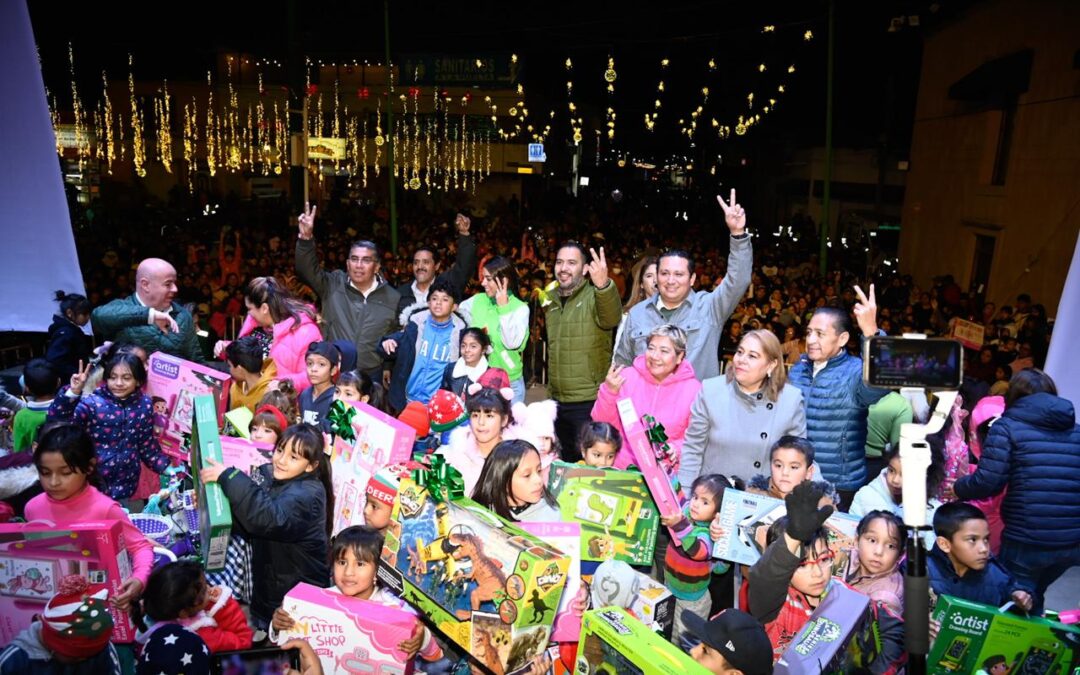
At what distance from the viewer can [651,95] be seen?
31.4 meters

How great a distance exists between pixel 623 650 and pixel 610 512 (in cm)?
114

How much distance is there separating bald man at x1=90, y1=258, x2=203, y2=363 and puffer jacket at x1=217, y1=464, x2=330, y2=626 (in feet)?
7.04

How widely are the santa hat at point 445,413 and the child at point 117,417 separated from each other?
182cm

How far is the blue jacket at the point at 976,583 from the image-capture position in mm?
3621

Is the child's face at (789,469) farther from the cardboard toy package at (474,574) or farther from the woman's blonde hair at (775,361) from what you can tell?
the cardboard toy package at (474,574)

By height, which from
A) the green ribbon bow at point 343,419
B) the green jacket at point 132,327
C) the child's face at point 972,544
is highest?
the green jacket at point 132,327

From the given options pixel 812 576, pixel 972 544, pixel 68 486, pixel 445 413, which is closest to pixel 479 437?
pixel 445 413

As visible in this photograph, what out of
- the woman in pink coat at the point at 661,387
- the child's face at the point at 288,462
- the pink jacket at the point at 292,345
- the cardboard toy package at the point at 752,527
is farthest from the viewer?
the pink jacket at the point at 292,345

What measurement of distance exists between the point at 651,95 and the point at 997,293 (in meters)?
18.9

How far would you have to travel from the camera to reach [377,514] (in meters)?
3.83

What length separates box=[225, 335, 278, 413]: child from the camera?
18.5ft

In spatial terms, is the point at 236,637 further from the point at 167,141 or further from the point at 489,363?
the point at 167,141

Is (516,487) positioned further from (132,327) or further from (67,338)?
(67,338)

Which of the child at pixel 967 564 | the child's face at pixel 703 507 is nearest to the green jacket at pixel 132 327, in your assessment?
the child's face at pixel 703 507
